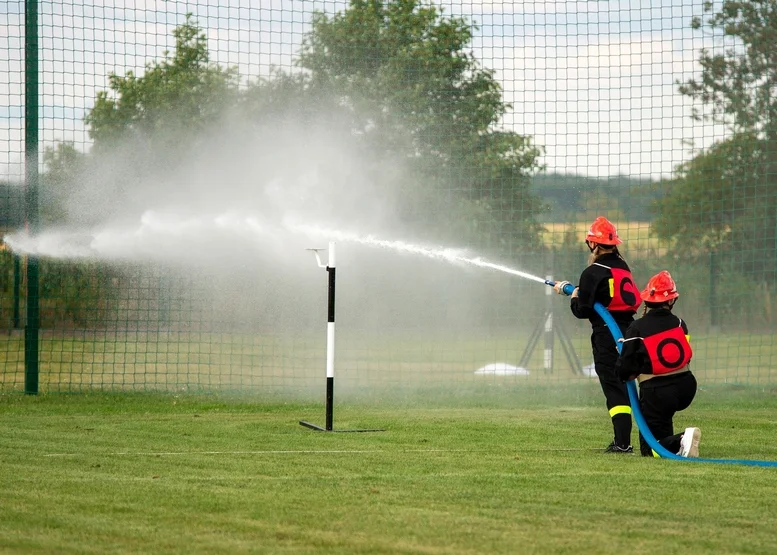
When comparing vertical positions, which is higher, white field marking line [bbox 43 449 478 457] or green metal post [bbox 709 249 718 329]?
green metal post [bbox 709 249 718 329]

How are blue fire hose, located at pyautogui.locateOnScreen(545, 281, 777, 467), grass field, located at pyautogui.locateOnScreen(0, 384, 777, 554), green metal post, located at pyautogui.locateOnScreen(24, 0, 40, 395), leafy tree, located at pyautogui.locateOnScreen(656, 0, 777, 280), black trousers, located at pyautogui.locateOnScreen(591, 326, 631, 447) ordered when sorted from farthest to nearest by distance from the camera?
leafy tree, located at pyautogui.locateOnScreen(656, 0, 777, 280), green metal post, located at pyautogui.locateOnScreen(24, 0, 40, 395), black trousers, located at pyautogui.locateOnScreen(591, 326, 631, 447), blue fire hose, located at pyautogui.locateOnScreen(545, 281, 777, 467), grass field, located at pyautogui.locateOnScreen(0, 384, 777, 554)

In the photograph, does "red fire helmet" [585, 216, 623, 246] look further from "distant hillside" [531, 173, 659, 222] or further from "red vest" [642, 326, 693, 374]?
"distant hillside" [531, 173, 659, 222]

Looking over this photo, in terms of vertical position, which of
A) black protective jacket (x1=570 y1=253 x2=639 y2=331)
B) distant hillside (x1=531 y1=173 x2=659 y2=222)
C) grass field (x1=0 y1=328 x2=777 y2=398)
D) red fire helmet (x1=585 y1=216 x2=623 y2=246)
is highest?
distant hillside (x1=531 y1=173 x2=659 y2=222)

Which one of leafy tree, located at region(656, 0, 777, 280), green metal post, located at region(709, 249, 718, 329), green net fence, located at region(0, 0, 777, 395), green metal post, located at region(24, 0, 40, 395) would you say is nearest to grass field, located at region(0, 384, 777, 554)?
green metal post, located at region(24, 0, 40, 395)

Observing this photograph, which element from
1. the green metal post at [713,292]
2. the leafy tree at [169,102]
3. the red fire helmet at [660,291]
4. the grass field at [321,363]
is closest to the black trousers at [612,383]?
the red fire helmet at [660,291]

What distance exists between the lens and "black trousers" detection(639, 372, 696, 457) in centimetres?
741

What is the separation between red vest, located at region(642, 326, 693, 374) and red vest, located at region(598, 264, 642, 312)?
421mm

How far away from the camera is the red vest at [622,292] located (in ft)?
25.2

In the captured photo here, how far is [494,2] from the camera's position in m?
14.1

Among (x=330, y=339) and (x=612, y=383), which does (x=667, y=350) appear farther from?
(x=330, y=339)

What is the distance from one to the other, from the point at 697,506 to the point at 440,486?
54.0 inches

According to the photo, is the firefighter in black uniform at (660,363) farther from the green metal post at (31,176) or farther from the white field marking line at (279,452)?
the green metal post at (31,176)

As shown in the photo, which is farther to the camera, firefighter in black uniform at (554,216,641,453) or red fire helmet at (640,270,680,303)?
firefighter in black uniform at (554,216,641,453)

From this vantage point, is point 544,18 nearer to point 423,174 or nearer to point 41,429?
point 423,174
